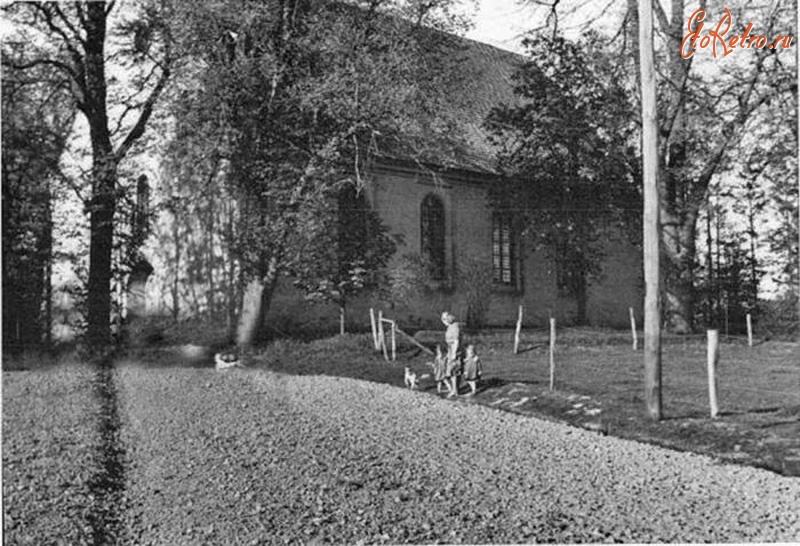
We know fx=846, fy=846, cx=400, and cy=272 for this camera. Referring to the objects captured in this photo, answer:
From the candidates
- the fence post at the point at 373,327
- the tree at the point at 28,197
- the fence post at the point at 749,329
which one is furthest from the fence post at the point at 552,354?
the tree at the point at 28,197

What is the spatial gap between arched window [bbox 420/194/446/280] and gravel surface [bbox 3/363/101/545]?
4.74 m

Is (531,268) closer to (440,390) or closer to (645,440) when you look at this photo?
(440,390)

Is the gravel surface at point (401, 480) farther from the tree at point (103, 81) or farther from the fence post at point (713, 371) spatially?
the tree at point (103, 81)

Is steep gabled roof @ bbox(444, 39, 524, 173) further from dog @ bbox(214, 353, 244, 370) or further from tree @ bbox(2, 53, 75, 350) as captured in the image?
tree @ bbox(2, 53, 75, 350)

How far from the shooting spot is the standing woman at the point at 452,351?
10.8 m

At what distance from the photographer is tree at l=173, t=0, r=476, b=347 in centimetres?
1166

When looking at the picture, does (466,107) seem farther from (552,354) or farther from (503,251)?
(552,354)

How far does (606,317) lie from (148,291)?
6.48 m

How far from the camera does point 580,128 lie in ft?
47.5

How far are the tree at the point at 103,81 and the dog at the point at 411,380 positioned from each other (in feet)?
12.5

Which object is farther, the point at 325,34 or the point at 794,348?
the point at 794,348

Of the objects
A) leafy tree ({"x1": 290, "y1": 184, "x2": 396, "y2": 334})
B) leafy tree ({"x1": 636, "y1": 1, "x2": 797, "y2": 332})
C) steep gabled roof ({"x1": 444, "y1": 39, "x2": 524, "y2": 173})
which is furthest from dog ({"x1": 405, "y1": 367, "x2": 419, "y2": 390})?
leafy tree ({"x1": 636, "y1": 1, "x2": 797, "y2": 332})

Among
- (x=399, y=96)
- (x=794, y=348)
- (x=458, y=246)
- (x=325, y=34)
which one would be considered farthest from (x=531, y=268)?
(x=794, y=348)

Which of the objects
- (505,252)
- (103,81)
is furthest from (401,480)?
(103,81)
